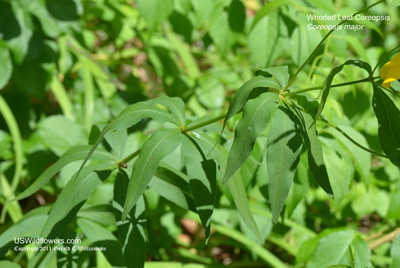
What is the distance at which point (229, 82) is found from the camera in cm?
133

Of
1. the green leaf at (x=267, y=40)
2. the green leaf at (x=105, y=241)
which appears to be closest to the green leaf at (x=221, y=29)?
the green leaf at (x=267, y=40)

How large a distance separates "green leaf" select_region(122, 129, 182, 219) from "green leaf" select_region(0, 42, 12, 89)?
725mm

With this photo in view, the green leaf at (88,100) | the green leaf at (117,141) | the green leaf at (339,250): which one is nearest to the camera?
the green leaf at (117,141)

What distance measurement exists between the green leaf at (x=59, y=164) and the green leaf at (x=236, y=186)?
0.17 m

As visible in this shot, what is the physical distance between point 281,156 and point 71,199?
1.02 feet

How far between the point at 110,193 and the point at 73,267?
0.94ft

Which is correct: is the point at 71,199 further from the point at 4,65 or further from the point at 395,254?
the point at 4,65

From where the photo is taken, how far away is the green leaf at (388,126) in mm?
601

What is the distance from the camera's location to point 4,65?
49.0 inches

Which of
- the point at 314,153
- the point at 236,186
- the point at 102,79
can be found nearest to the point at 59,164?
the point at 236,186

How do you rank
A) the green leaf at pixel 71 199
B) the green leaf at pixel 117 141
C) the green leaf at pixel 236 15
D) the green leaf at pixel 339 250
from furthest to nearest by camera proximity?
the green leaf at pixel 236 15 → the green leaf at pixel 339 250 → the green leaf at pixel 117 141 → the green leaf at pixel 71 199

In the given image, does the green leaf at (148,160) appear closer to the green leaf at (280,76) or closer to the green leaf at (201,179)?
the green leaf at (201,179)

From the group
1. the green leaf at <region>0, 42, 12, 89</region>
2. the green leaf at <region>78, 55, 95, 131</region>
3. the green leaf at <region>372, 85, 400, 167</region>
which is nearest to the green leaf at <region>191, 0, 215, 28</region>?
the green leaf at <region>78, 55, 95, 131</region>

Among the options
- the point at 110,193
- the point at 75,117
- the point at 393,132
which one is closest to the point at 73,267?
the point at 110,193
